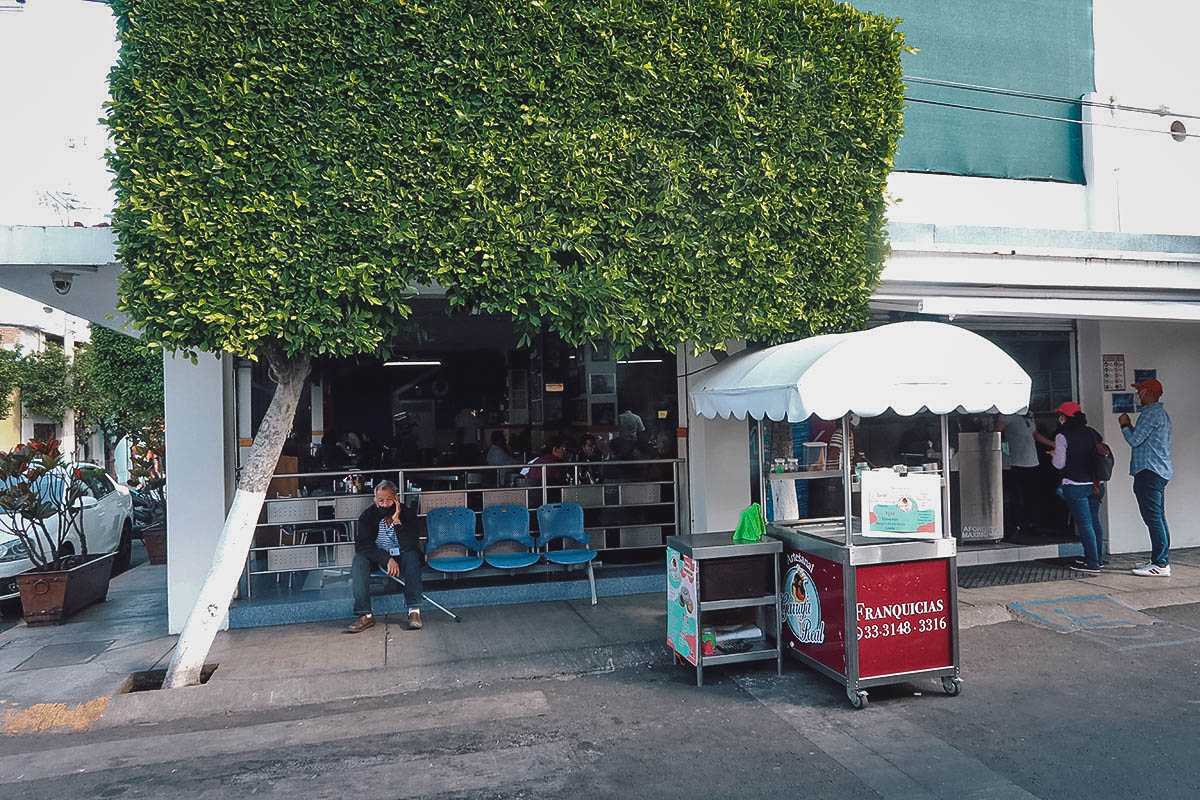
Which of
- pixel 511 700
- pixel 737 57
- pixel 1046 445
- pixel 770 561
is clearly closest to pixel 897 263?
pixel 737 57

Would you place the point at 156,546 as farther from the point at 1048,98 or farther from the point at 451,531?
the point at 1048,98

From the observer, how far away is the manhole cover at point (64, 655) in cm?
704

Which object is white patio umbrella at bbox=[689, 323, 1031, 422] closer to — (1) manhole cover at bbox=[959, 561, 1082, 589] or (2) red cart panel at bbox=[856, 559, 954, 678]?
(2) red cart panel at bbox=[856, 559, 954, 678]

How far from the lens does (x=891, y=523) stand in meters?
5.62

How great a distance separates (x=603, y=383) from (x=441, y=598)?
454 cm

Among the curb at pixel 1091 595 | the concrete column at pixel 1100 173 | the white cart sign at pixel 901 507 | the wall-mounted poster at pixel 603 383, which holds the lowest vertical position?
the curb at pixel 1091 595

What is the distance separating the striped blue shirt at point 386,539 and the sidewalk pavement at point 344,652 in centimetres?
76

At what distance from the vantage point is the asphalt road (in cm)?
446

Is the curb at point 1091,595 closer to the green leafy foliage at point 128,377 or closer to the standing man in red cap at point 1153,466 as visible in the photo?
the standing man in red cap at point 1153,466

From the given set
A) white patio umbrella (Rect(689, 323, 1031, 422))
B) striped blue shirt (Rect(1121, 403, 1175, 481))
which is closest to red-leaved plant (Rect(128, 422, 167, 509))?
white patio umbrella (Rect(689, 323, 1031, 422))

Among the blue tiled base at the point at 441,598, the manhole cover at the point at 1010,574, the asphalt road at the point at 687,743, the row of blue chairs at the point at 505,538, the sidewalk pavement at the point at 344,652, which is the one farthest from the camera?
the manhole cover at the point at 1010,574

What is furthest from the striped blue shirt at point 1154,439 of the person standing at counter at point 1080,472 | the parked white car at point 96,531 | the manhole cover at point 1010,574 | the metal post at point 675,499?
the parked white car at point 96,531

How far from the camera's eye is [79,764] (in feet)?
16.4

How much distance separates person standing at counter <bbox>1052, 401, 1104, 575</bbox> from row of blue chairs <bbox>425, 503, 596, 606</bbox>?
18.3ft
